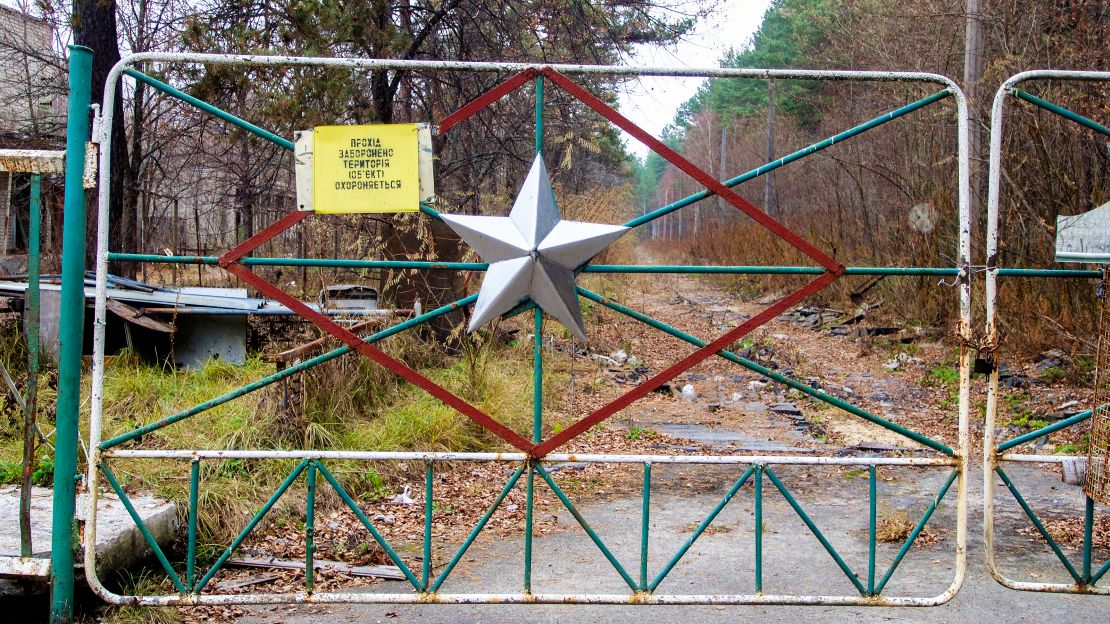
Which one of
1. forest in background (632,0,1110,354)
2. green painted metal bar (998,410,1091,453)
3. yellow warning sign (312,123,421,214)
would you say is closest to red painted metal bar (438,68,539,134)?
yellow warning sign (312,123,421,214)

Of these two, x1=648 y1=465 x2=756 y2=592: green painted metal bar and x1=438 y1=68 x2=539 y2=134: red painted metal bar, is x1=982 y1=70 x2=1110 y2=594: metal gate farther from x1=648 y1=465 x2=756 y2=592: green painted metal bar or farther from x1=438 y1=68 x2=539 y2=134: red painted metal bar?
x1=438 y1=68 x2=539 y2=134: red painted metal bar

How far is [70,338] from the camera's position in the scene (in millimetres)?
3428

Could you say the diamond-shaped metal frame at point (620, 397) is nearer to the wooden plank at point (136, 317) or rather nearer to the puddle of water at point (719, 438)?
the puddle of water at point (719, 438)

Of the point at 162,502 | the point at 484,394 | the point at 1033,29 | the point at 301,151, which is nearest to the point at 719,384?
the point at 484,394

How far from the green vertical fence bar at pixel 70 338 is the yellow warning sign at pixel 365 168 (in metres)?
0.86

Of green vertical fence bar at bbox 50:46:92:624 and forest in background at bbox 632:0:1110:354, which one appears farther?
forest in background at bbox 632:0:1110:354

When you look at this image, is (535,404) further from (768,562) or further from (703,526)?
(768,562)

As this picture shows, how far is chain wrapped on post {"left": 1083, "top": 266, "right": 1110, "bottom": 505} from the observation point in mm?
3482

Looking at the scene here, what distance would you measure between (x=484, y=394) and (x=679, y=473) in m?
1.80

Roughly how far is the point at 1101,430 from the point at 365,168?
120 inches

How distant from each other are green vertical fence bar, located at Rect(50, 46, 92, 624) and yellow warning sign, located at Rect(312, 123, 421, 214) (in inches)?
33.8

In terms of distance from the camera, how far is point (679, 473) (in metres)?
6.91

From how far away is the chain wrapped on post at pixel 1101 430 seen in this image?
3.48 m

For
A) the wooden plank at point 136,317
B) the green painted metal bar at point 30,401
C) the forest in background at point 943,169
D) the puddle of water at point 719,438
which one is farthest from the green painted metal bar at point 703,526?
the wooden plank at point 136,317
